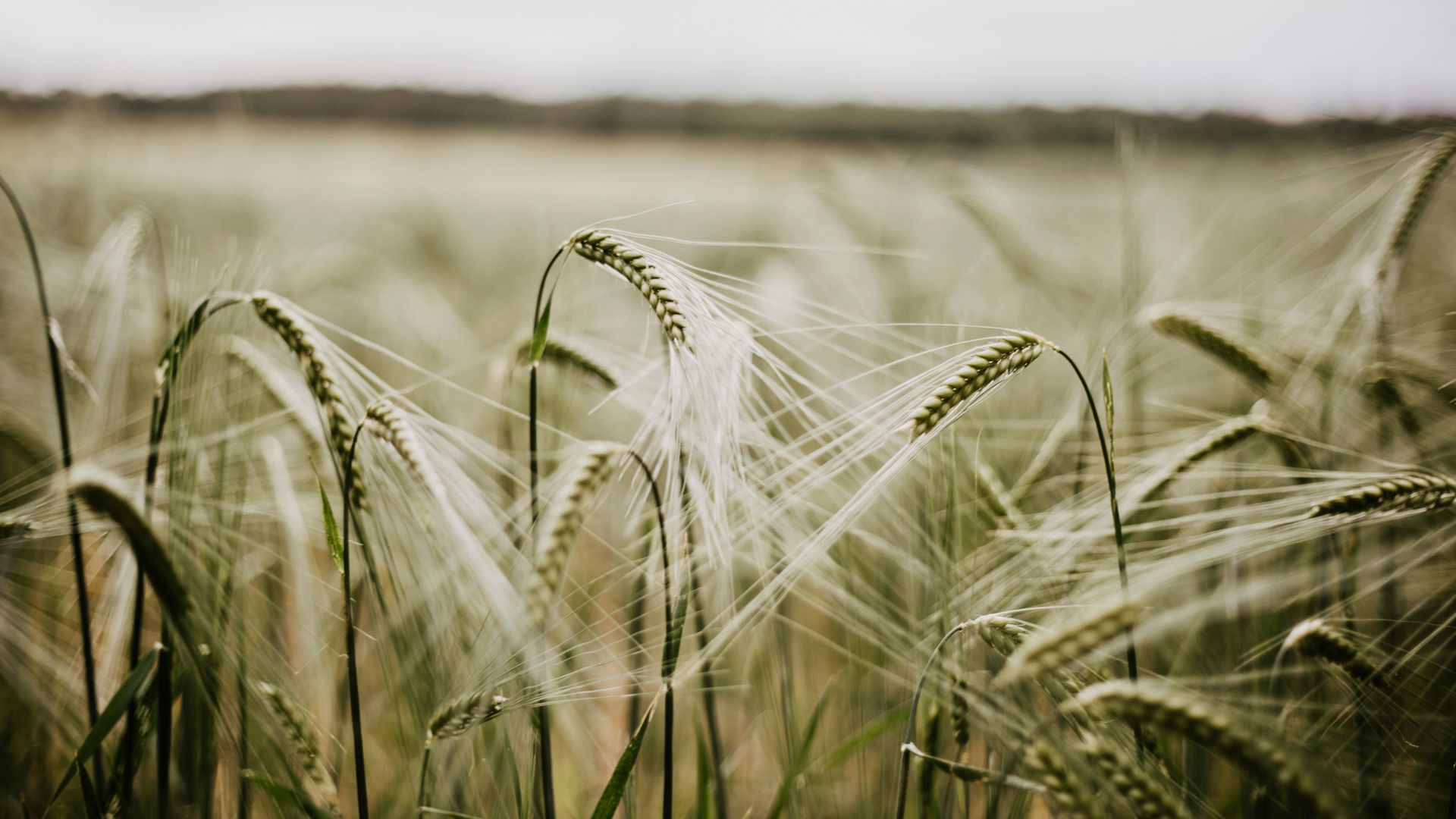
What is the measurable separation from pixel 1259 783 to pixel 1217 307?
0.82 metres

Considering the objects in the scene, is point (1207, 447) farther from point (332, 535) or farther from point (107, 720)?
point (107, 720)

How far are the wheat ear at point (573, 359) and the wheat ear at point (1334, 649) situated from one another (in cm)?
86

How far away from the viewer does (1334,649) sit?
69cm

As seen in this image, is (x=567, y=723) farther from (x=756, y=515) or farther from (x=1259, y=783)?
(x=1259, y=783)

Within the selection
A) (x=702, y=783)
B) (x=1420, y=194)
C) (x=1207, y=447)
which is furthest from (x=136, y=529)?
(x=1420, y=194)

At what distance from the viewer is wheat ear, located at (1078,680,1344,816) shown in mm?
432

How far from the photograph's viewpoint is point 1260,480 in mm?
1490

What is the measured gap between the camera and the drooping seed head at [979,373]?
0.62 metres

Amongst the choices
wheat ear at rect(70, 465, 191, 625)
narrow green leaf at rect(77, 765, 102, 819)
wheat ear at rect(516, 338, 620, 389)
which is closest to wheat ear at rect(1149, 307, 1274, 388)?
wheat ear at rect(516, 338, 620, 389)

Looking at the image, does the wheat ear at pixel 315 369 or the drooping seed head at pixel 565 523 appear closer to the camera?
the drooping seed head at pixel 565 523

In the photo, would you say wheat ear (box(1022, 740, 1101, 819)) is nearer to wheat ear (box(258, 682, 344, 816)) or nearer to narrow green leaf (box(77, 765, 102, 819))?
wheat ear (box(258, 682, 344, 816))

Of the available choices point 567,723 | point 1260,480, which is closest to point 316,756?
point 567,723

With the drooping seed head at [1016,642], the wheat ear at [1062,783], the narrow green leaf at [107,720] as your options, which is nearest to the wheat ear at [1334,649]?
the drooping seed head at [1016,642]

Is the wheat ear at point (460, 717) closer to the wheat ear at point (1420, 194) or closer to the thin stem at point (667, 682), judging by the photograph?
the thin stem at point (667, 682)
